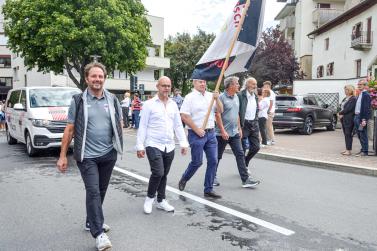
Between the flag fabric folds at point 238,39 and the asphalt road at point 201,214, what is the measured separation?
83.7 inches

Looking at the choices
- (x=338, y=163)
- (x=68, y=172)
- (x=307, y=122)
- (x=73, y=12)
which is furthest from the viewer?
(x=73, y=12)

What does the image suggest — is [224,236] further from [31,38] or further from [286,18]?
[286,18]

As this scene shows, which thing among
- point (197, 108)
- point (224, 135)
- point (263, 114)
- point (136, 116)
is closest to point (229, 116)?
point (224, 135)

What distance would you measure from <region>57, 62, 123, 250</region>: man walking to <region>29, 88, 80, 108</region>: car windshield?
270 inches

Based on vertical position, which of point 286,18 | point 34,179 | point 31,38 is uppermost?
point 286,18

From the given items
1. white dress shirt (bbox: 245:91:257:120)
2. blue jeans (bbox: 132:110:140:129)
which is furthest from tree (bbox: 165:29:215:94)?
white dress shirt (bbox: 245:91:257:120)

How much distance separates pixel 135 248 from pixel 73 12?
23.1 metres

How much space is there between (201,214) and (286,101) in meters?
12.4

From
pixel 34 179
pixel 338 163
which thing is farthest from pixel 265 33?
pixel 34 179

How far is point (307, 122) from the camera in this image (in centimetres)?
1711

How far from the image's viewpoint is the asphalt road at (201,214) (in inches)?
175

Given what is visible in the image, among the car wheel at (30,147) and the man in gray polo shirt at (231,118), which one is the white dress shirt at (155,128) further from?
the car wheel at (30,147)

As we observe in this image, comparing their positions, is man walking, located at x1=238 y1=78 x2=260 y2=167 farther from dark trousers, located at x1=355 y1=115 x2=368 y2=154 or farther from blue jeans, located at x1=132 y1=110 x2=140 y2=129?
blue jeans, located at x1=132 y1=110 x2=140 y2=129

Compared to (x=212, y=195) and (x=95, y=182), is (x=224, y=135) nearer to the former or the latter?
(x=212, y=195)
